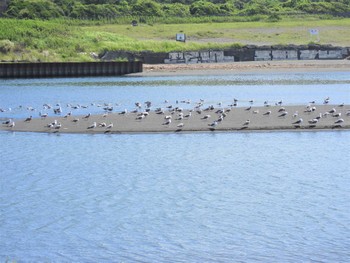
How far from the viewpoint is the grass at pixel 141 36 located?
89688mm

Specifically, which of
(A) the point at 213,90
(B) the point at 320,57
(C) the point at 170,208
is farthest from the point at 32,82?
(C) the point at 170,208

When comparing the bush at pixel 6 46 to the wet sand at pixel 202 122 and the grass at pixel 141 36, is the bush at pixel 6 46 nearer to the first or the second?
the grass at pixel 141 36

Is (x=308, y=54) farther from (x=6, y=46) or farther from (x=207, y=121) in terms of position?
(x=207, y=121)

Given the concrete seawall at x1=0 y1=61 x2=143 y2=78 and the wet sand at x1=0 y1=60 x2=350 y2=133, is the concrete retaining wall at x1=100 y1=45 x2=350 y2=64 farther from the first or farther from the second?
the wet sand at x1=0 y1=60 x2=350 y2=133

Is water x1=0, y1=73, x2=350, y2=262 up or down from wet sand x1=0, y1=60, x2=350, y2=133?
down

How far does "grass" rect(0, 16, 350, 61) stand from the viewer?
294 ft

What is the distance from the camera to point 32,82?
7344cm

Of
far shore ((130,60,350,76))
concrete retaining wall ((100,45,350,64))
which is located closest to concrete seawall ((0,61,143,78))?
far shore ((130,60,350,76))

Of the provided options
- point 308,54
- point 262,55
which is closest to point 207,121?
point 262,55

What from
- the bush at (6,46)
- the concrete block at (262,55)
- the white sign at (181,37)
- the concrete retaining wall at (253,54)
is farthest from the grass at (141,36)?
the concrete block at (262,55)

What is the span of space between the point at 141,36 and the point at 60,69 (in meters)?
24.5

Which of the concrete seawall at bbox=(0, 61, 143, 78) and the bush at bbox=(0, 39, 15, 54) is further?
the bush at bbox=(0, 39, 15, 54)

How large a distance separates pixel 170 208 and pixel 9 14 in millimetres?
89196

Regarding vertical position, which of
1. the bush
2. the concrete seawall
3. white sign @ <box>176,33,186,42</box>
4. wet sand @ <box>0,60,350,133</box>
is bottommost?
wet sand @ <box>0,60,350,133</box>
